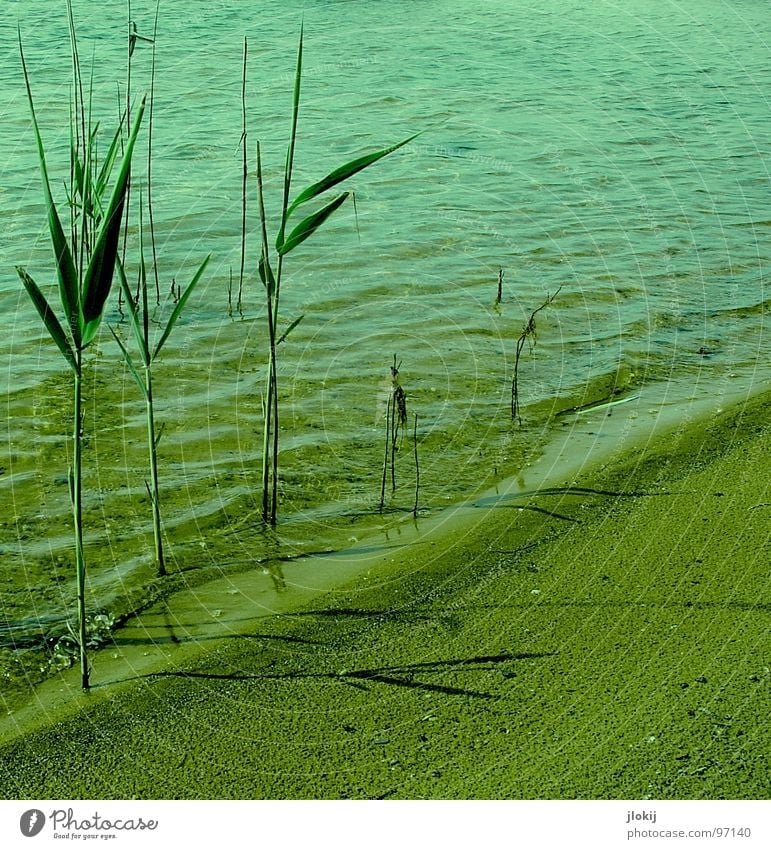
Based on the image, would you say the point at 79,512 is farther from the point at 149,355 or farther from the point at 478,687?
the point at 478,687

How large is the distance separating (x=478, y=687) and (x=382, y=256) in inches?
159

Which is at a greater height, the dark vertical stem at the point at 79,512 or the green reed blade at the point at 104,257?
the green reed blade at the point at 104,257

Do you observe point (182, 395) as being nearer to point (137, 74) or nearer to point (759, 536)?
point (759, 536)

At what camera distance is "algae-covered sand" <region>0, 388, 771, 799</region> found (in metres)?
2.65

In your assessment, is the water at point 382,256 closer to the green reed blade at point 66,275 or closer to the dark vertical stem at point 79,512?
the dark vertical stem at point 79,512

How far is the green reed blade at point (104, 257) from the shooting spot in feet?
8.61

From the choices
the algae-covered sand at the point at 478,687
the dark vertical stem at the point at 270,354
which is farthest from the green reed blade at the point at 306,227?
A: the algae-covered sand at the point at 478,687

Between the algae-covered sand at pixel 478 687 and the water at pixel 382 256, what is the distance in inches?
22.5

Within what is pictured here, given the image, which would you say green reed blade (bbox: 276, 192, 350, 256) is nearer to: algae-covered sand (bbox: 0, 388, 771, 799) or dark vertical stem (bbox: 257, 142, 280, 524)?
dark vertical stem (bbox: 257, 142, 280, 524)

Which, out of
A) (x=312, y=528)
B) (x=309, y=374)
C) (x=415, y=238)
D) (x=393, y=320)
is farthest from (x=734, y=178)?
(x=312, y=528)

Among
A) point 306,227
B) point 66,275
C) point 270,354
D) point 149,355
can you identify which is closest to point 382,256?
point 270,354

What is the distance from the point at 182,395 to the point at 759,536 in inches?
101

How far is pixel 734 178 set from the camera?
8.34 m
